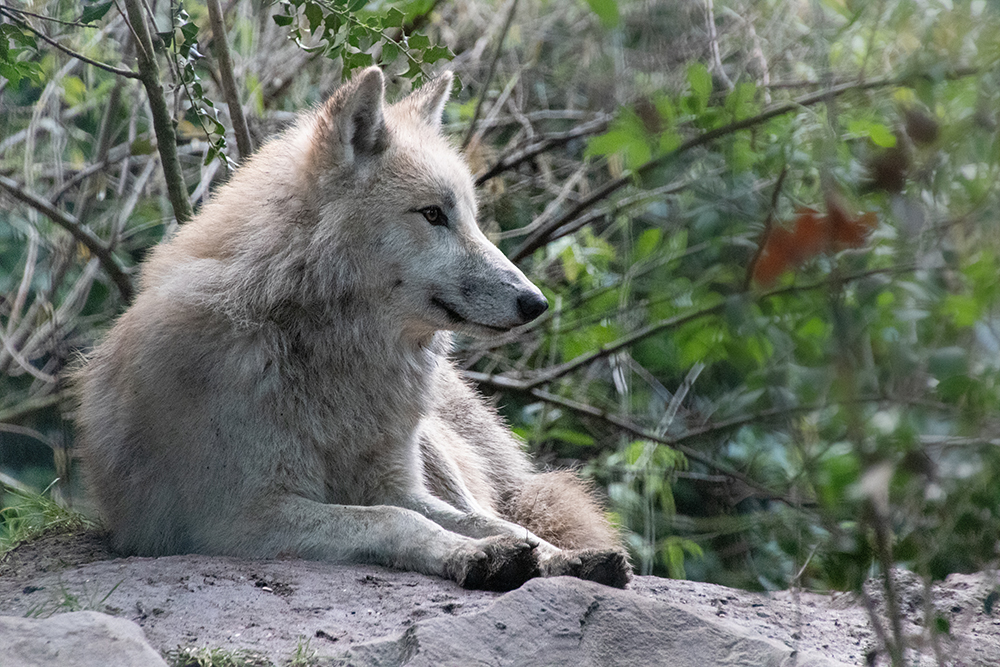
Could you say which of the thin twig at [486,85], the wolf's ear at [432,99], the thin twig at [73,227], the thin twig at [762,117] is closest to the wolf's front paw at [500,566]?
the thin twig at [762,117]

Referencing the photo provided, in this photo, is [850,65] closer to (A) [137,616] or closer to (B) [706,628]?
(B) [706,628]

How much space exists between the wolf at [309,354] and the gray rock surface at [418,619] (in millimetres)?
266

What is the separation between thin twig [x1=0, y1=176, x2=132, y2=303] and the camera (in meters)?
5.20

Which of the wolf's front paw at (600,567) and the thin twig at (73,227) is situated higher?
the thin twig at (73,227)

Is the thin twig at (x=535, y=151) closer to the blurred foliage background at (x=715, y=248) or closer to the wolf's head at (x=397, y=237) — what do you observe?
the blurred foliage background at (x=715, y=248)

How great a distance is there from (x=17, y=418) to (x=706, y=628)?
5096mm

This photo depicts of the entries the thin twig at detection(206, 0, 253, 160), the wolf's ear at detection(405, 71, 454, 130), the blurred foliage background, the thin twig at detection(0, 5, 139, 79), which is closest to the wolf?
the wolf's ear at detection(405, 71, 454, 130)

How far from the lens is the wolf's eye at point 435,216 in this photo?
3.79m

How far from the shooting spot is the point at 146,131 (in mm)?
6680

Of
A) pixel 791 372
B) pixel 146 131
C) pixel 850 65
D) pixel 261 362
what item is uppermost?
pixel 850 65

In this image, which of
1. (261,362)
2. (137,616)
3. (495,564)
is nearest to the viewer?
(137,616)

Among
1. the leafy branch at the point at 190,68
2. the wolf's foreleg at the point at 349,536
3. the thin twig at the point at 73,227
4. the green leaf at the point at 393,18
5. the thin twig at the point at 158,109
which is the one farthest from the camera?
the thin twig at the point at 73,227

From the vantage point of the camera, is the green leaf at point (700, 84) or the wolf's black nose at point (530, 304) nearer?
the green leaf at point (700, 84)

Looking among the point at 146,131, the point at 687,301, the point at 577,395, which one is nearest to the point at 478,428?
the point at 577,395
